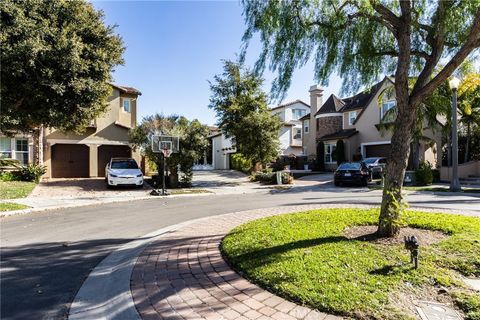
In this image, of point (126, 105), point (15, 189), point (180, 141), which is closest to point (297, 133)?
point (126, 105)

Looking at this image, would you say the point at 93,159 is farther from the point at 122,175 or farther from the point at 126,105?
the point at 122,175

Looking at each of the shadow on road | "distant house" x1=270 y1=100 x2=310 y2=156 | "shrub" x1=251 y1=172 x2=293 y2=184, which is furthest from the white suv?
"distant house" x1=270 y1=100 x2=310 y2=156

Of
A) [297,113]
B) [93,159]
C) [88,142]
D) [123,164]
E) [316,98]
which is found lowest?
[123,164]

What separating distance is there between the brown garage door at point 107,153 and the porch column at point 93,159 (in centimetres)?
27

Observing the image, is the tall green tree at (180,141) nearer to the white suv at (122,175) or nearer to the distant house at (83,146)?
the white suv at (122,175)

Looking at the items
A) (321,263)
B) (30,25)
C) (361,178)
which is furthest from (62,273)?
(361,178)

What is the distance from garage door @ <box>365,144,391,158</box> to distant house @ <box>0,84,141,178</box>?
20550mm

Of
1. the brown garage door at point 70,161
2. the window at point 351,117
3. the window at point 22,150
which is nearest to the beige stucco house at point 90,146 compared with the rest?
the brown garage door at point 70,161

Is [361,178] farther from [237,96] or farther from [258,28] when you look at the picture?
[258,28]

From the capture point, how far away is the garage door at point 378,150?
91.6 feet

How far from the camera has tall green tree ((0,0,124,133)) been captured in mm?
12250

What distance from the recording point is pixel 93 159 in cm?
2373

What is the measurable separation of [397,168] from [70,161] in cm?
2360

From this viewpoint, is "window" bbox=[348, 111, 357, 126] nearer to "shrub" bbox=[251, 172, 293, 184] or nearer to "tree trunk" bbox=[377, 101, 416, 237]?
"shrub" bbox=[251, 172, 293, 184]
